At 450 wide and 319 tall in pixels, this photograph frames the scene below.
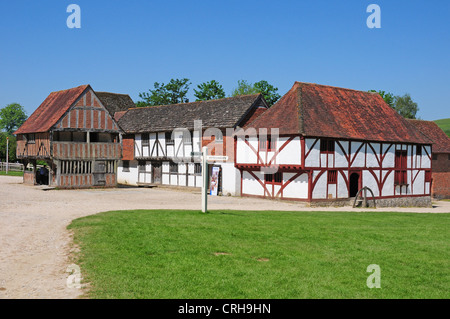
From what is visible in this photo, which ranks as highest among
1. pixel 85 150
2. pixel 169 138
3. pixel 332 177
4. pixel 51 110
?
pixel 51 110

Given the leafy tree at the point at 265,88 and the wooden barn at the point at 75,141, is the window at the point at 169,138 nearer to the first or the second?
the wooden barn at the point at 75,141

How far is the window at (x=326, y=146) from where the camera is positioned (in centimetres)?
2816

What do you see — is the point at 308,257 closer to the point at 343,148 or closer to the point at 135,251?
the point at 135,251

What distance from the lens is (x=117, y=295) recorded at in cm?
739

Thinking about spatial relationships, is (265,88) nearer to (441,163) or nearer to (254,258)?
(441,163)

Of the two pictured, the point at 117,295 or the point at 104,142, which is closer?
the point at 117,295

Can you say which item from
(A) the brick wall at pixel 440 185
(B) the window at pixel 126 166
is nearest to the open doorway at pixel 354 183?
(A) the brick wall at pixel 440 185

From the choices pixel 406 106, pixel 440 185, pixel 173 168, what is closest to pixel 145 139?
pixel 173 168

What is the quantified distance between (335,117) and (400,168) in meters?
6.68

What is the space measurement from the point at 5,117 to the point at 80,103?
104414mm

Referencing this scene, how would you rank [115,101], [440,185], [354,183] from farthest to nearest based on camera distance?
[115,101]
[440,185]
[354,183]

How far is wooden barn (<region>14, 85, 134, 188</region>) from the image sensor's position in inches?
1303

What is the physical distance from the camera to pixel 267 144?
29.2 m
